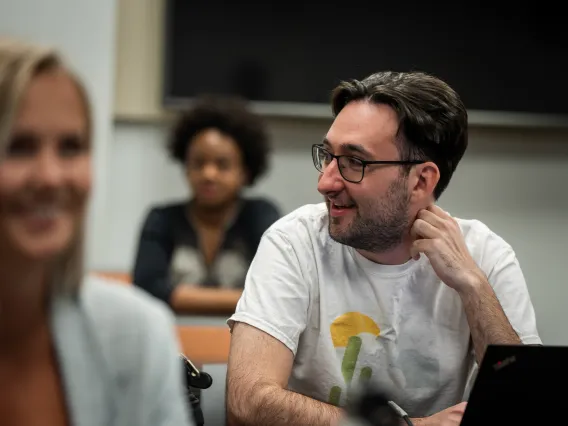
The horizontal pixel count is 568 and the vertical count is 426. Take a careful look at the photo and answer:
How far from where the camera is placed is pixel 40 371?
0.92 meters

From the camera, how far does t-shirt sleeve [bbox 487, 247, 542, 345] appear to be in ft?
5.79

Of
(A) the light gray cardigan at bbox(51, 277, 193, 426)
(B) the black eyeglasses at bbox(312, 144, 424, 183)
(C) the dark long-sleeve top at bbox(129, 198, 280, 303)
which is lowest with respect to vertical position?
(C) the dark long-sleeve top at bbox(129, 198, 280, 303)

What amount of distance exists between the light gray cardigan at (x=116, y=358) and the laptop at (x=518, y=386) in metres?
0.44

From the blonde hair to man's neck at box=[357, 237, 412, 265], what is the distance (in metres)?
0.94

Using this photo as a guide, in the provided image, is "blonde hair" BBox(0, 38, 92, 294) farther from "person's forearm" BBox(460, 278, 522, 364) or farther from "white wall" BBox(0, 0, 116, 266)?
"white wall" BBox(0, 0, 116, 266)

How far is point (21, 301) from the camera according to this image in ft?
2.98

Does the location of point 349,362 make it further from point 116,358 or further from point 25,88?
point 25,88

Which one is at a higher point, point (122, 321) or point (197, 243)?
point (122, 321)

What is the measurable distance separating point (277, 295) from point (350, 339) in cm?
18

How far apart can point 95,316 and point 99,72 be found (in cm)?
245

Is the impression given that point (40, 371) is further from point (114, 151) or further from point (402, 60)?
point (402, 60)

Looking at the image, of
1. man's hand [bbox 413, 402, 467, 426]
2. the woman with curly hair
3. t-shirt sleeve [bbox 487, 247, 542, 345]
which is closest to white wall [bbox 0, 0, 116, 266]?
the woman with curly hair

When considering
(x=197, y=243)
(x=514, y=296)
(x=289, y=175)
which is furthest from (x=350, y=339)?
(x=289, y=175)

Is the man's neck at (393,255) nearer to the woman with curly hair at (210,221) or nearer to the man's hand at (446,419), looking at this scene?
the man's hand at (446,419)
